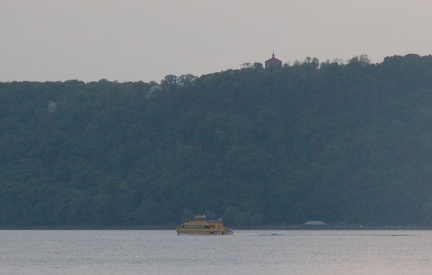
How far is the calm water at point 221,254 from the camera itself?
356 feet

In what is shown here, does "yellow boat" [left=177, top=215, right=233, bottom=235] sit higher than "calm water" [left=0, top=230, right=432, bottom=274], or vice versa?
"yellow boat" [left=177, top=215, right=233, bottom=235]

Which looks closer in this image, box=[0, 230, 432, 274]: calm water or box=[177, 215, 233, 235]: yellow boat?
box=[0, 230, 432, 274]: calm water

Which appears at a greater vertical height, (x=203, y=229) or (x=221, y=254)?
(x=203, y=229)

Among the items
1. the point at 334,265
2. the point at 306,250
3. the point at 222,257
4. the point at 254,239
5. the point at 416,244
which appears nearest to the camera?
the point at 334,265

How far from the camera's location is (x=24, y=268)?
357 feet

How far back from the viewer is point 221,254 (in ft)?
422

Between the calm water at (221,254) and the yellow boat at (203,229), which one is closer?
the calm water at (221,254)

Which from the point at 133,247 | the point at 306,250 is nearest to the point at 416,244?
the point at 306,250

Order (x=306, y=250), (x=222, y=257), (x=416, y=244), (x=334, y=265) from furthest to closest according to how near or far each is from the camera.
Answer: (x=416, y=244)
(x=306, y=250)
(x=222, y=257)
(x=334, y=265)

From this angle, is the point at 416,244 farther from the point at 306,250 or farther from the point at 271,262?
the point at 271,262

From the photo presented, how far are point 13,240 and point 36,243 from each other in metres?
11.1

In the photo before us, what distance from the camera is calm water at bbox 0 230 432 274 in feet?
356

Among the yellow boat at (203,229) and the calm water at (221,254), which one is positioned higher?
the yellow boat at (203,229)

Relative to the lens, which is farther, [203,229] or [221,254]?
[203,229]
